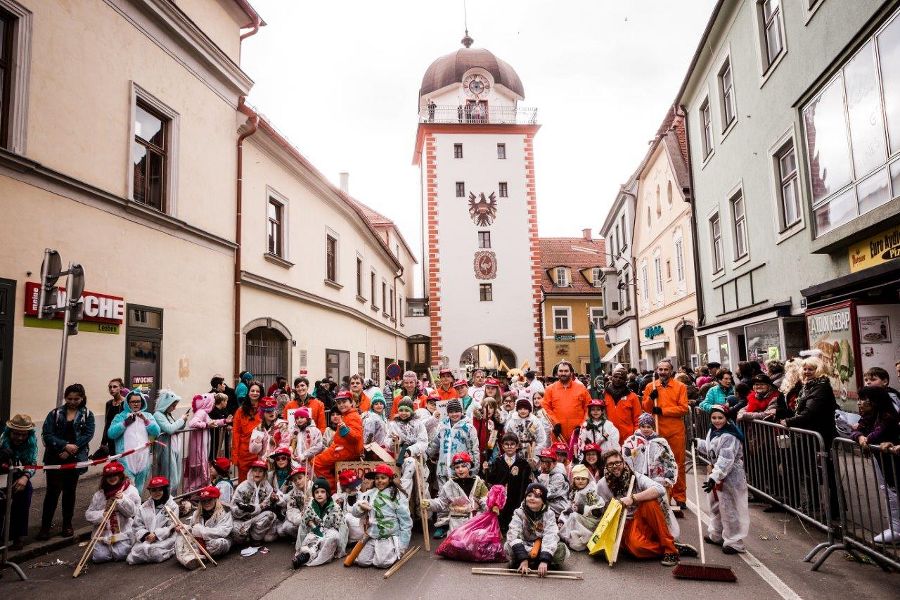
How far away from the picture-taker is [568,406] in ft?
31.5

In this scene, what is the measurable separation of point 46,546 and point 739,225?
15014mm

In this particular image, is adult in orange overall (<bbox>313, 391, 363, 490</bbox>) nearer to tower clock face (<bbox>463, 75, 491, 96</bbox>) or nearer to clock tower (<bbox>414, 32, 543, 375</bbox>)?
clock tower (<bbox>414, 32, 543, 375</bbox>)

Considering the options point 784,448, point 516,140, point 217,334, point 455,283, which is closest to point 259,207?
point 217,334

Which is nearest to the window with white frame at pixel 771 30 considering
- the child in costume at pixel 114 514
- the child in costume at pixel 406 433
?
the child in costume at pixel 406 433

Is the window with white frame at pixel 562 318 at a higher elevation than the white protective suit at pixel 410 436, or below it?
higher

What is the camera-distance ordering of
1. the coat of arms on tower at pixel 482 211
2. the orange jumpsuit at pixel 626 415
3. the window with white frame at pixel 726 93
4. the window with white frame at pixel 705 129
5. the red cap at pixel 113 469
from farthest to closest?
the coat of arms on tower at pixel 482 211 → the window with white frame at pixel 705 129 → the window with white frame at pixel 726 93 → the orange jumpsuit at pixel 626 415 → the red cap at pixel 113 469

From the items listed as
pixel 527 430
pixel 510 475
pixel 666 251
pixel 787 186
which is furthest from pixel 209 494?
pixel 666 251

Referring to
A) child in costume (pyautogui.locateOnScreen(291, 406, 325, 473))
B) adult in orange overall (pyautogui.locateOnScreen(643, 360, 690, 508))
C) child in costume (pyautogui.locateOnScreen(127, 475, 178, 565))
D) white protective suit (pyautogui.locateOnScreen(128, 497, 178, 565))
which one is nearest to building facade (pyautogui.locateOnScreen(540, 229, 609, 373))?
adult in orange overall (pyautogui.locateOnScreen(643, 360, 690, 508))

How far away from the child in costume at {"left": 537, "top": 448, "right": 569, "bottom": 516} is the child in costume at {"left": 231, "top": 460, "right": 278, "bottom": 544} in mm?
3225

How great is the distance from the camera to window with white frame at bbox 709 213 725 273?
16625 millimetres

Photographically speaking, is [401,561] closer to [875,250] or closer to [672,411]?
[672,411]

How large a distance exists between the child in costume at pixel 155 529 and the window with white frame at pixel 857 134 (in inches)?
391

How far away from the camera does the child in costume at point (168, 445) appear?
842 cm

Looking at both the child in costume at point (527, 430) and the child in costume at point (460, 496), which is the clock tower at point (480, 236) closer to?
the child in costume at point (527, 430)
